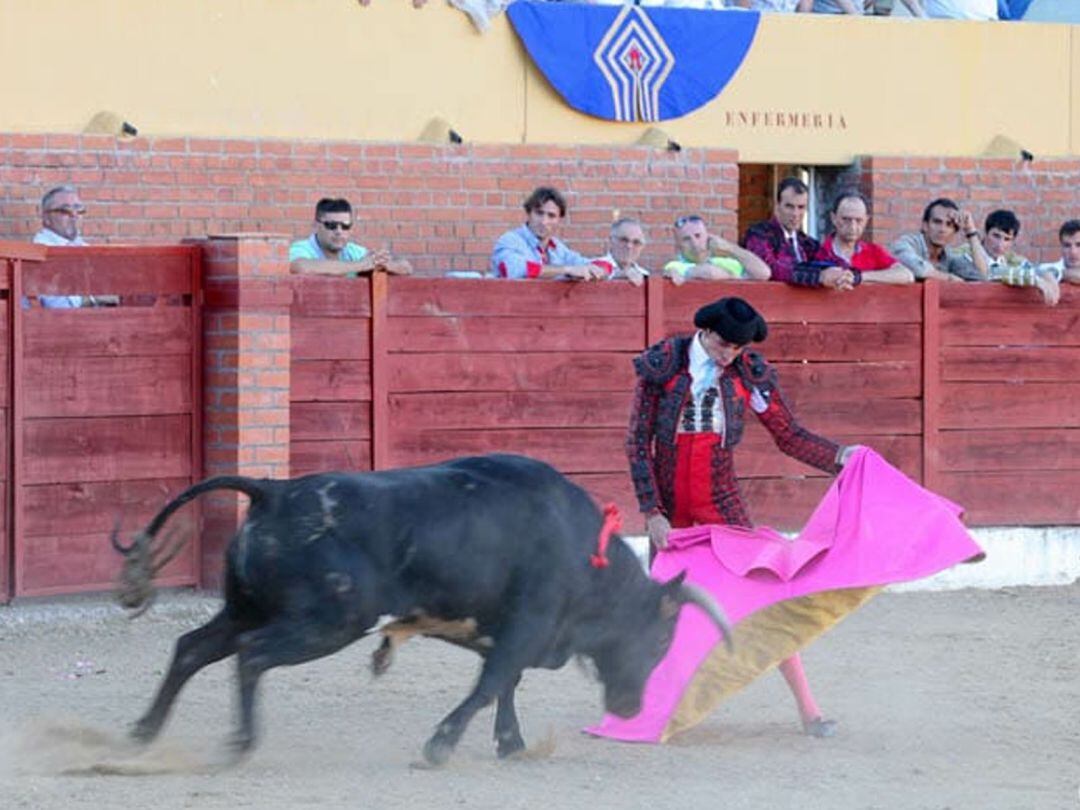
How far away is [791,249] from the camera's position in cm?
1083

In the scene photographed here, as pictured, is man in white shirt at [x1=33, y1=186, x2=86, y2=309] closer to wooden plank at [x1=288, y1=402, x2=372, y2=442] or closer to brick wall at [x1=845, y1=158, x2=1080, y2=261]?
wooden plank at [x1=288, y1=402, x2=372, y2=442]

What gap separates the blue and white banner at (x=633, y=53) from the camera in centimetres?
1171

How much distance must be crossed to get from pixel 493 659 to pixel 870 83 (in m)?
6.97

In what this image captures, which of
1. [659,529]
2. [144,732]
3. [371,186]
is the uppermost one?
[371,186]

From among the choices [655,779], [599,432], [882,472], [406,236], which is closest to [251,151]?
[406,236]

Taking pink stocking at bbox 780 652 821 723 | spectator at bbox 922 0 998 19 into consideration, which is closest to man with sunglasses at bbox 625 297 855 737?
pink stocking at bbox 780 652 821 723

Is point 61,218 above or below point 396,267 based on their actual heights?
above

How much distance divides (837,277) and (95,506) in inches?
141

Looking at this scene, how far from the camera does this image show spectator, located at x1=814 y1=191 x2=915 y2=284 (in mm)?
10633

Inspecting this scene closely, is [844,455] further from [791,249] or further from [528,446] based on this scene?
[791,249]

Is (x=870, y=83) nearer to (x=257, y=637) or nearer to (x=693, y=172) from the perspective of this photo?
(x=693, y=172)

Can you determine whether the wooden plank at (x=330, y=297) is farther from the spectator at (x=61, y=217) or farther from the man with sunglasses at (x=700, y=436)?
the man with sunglasses at (x=700, y=436)

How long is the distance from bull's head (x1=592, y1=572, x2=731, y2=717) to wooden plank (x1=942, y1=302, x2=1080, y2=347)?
459 cm

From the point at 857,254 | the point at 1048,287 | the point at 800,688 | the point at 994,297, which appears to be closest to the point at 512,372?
the point at 857,254
